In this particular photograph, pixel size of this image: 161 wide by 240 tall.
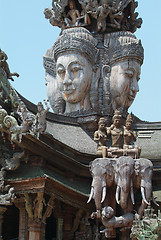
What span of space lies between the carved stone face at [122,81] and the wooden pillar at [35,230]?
729 cm

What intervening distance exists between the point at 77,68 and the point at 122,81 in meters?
1.92

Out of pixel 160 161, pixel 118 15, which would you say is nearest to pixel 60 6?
pixel 118 15

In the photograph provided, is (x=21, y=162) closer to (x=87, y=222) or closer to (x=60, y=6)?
(x=87, y=222)

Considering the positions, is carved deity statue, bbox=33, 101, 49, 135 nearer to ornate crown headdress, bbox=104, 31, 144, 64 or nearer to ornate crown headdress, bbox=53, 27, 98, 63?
ornate crown headdress, bbox=53, 27, 98, 63

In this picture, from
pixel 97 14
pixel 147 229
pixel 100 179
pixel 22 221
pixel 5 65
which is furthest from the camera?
pixel 97 14

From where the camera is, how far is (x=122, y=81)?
21391 mm

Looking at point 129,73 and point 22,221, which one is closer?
point 22,221

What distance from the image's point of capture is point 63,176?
55.5ft

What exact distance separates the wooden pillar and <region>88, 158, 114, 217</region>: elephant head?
5.50 ft

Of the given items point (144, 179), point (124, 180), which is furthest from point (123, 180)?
point (144, 179)

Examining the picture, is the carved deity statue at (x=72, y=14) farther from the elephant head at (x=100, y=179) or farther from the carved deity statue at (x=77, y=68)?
the elephant head at (x=100, y=179)

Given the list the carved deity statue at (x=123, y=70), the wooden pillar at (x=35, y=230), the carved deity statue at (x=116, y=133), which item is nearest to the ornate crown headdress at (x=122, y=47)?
the carved deity statue at (x=123, y=70)

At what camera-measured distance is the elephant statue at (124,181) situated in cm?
1558

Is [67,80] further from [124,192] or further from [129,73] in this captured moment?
[124,192]
